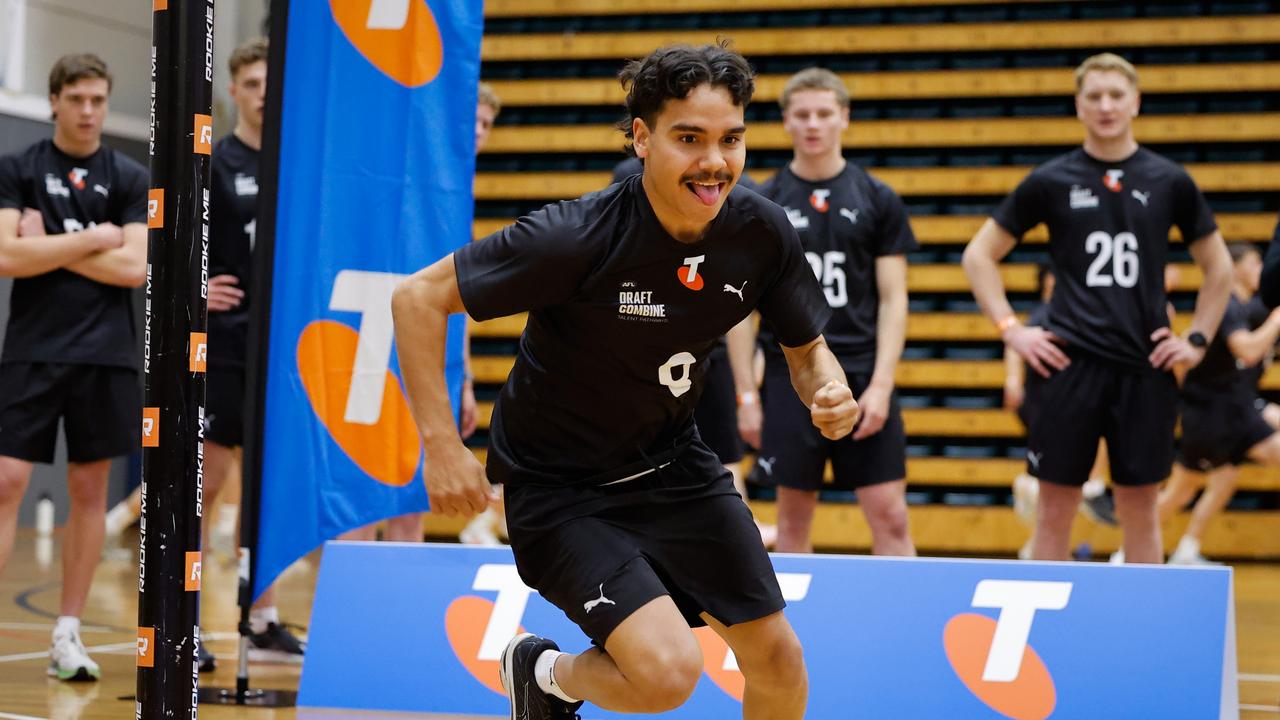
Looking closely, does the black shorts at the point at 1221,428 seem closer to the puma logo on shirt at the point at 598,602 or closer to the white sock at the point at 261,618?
the white sock at the point at 261,618

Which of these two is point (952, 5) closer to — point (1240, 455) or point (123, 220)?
point (1240, 455)

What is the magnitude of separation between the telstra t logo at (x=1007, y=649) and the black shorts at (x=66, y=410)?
314cm

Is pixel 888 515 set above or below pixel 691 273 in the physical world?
below

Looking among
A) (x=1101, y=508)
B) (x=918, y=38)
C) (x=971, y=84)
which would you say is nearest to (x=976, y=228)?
(x=971, y=84)

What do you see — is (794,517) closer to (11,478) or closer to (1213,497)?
(11,478)

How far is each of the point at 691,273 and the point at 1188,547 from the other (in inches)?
300

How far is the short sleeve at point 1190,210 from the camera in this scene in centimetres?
572

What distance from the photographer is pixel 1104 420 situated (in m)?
5.62

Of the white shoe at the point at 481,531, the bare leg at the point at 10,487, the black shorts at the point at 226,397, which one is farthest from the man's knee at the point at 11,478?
the white shoe at the point at 481,531

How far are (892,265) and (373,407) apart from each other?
215 cm

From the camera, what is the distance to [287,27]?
194 inches

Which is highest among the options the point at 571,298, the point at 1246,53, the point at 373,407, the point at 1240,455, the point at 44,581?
the point at 1246,53

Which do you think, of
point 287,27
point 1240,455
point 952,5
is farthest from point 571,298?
point 952,5

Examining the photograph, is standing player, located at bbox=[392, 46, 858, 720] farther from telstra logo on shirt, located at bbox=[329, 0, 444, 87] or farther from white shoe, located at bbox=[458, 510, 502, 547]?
white shoe, located at bbox=[458, 510, 502, 547]
